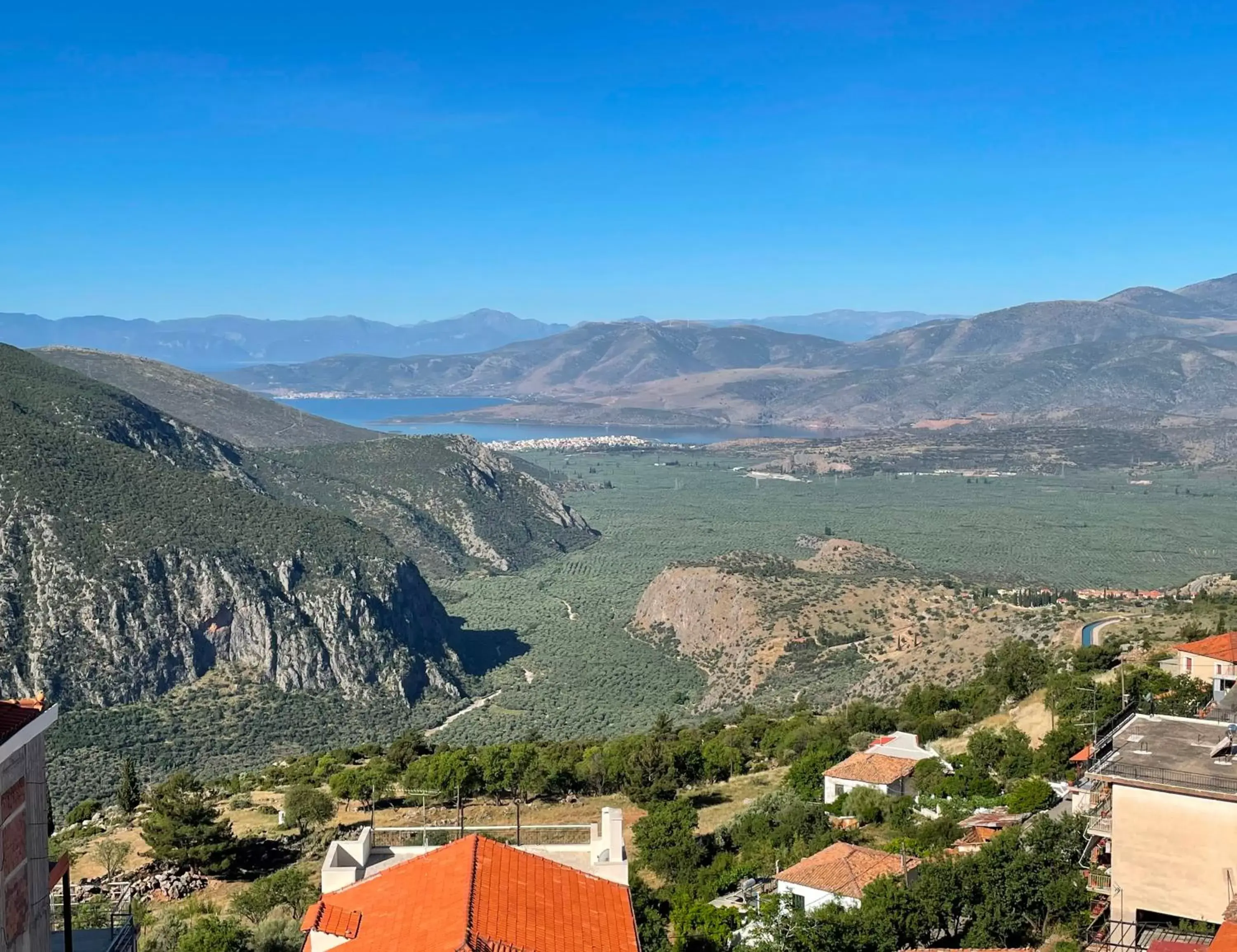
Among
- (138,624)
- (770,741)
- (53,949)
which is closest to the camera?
(53,949)

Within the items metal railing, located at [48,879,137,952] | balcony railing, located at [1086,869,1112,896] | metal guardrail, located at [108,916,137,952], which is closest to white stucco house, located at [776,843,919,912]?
balcony railing, located at [1086,869,1112,896]

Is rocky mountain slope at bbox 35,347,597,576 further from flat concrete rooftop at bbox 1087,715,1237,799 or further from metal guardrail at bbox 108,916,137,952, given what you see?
flat concrete rooftop at bbox 1087,715,1237,799

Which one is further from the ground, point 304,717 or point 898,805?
point 898,805

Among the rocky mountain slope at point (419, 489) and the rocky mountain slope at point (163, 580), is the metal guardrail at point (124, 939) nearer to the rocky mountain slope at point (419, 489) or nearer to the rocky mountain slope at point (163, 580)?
the rocky mountain slope at point (163, 580)

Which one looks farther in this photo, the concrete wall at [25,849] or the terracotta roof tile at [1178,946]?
the terracotta roof tile at [1178,946]

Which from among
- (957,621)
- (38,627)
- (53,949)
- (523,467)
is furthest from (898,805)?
(523,467)

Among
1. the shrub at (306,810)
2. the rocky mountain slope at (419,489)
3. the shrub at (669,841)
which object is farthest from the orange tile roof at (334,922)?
the rocky mountain slope at (419,489)

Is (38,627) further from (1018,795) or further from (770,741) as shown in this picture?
(1018,795)
